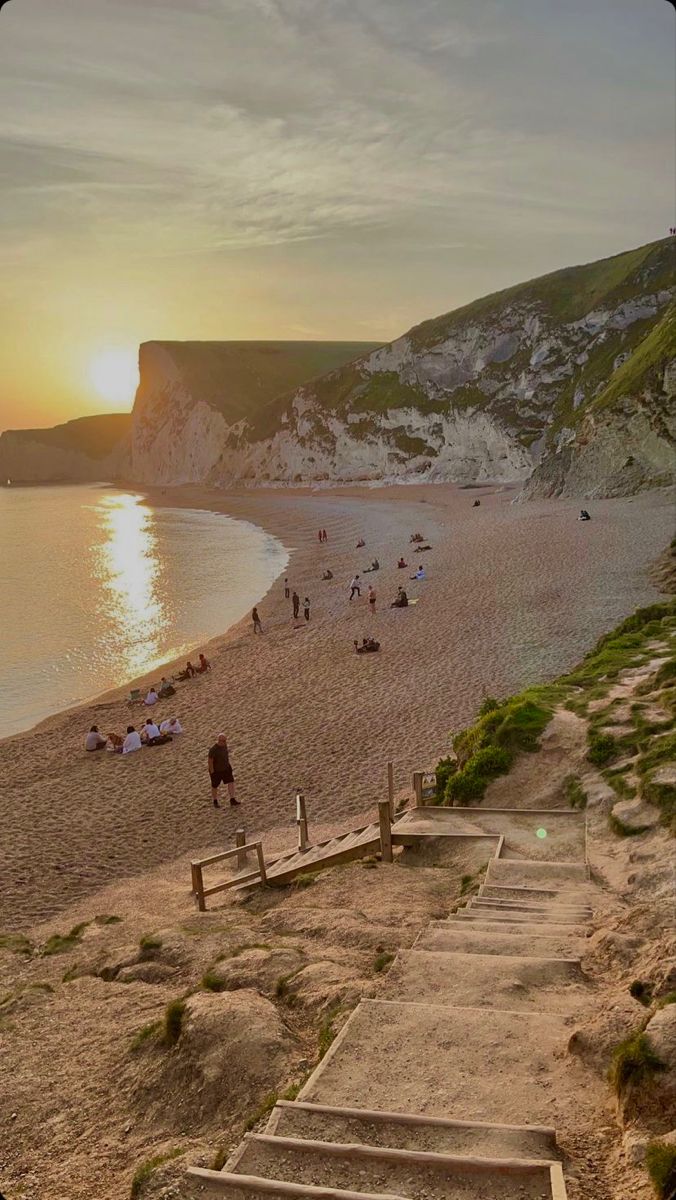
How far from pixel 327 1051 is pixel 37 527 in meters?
98.5

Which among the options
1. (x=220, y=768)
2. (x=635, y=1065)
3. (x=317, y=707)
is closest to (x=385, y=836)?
(x=635, y=1065)

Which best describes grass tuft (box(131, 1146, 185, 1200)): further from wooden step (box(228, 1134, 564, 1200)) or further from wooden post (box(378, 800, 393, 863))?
wooden post (box(378, 800, 393, 863))

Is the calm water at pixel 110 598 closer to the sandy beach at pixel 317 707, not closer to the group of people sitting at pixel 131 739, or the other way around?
the sandy beach at pixel 317 707

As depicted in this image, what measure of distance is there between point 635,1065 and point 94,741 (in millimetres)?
19391

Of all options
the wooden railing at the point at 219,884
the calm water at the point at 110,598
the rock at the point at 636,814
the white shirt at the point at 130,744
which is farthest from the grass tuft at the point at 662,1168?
the calm water at the point at 110,598

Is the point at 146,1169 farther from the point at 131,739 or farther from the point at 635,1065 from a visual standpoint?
the point at 131,739

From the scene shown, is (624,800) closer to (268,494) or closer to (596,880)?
(596,880)

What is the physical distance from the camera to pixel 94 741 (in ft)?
72.7

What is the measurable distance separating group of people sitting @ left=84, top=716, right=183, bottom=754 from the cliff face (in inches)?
1701

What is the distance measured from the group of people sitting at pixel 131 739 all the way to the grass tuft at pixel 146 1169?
55.6 ft

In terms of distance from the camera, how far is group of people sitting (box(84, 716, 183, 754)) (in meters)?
21.8

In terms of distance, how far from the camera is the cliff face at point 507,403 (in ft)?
193

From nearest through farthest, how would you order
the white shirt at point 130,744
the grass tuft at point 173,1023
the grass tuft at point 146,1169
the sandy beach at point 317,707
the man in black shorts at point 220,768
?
the grass tuft at point 146,1169, the grass tuft at point 173,1023, the sandy beach at point 317,707, the man in black shorts at point 220,768, the white shirt at point 130,744

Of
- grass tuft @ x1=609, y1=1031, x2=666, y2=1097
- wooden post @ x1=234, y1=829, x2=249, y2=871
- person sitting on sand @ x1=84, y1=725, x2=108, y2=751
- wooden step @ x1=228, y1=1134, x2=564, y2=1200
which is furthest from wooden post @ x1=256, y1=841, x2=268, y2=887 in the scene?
person sitting on sand @ x1=84, y1=725, x2=108, y2=751
